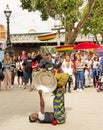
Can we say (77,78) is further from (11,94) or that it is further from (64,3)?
(64,3)

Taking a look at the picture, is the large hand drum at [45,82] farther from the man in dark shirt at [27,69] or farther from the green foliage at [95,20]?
the green foliage at [95,20]

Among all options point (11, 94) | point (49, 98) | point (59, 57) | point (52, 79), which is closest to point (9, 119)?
point (52, 79)

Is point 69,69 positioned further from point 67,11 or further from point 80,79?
point 67,11

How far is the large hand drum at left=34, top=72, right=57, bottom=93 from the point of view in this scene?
38.4 ft

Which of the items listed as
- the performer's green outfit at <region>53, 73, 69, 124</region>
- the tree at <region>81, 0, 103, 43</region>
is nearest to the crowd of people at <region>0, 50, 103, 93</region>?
the performer's green outfit at <region>53, 73, 69, 124</region>

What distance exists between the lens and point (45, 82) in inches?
471

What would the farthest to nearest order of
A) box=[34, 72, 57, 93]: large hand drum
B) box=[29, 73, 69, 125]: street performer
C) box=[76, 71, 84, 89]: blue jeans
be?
1. box=[76, 71, 84, 89]: blue jeans
2. box=[34, 72, 57, 93]: large hand drum
3. box=[29, 73, 69, 125]: street performer

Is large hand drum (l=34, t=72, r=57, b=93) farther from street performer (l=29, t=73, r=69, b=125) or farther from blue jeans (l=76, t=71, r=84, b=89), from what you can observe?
blue jeans (l=76, t=71, r=84, b=89)


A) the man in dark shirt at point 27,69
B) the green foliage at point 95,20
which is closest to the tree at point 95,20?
the green foliage at point 95,20

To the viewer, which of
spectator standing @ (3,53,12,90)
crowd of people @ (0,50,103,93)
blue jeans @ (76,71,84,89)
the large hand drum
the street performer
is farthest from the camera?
spectator standing @ (3,53,12,90)

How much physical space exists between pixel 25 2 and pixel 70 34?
4.95 meters

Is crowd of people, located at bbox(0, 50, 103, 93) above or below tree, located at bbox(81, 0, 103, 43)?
below

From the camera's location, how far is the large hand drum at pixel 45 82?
11695 mm

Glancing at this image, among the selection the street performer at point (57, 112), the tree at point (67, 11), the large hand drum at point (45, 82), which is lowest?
the street performer at point (57, 112)
